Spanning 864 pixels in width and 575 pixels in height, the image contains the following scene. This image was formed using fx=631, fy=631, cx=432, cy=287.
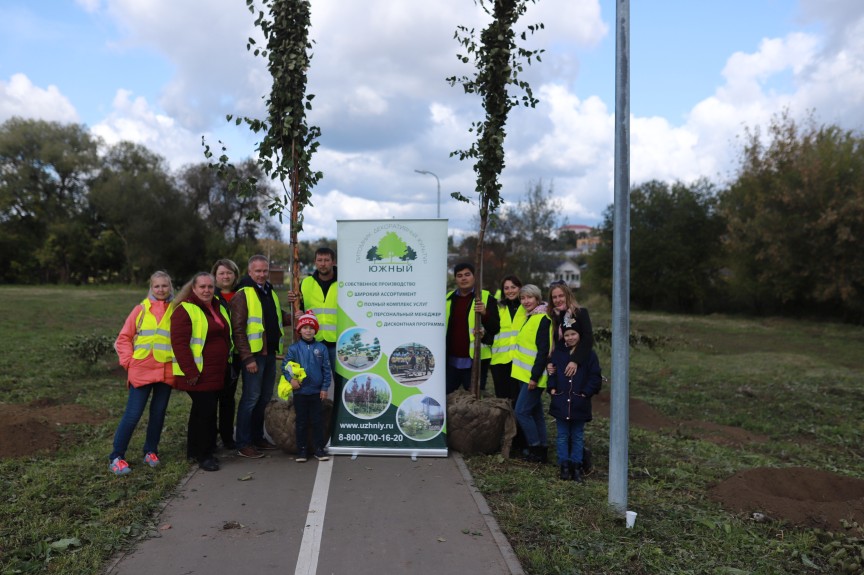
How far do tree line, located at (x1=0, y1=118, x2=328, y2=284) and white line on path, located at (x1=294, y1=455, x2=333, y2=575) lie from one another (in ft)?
166

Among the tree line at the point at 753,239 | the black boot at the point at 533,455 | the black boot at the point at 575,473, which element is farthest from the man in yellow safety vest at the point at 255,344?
the tree line at the point at 753,239

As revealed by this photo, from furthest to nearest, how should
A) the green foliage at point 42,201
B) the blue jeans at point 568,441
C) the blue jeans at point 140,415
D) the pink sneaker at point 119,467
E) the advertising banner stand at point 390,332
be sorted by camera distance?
the green foliage at point 42,201 < the advertising banner stand at point 390,332 < the blue jeans at point 568,441 < the blue jeans at point 140,415 < the pink sneaker at point 119,467

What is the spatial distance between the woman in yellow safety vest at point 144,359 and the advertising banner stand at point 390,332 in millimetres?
1774

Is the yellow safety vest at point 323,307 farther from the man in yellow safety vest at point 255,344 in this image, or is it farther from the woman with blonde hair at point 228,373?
the woman with blonde hair at point 228,373

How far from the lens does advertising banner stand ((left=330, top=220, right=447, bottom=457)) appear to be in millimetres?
6883

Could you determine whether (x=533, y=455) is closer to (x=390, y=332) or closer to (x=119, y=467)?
→ (x=390, y=332)

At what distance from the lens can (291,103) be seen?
23.8ft

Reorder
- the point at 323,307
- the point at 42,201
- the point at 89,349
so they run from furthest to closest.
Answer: the point at 42,201 < the point at 89,349 < the point at 323,307

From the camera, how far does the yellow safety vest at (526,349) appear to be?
22.1 feet

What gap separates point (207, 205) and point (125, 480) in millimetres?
57875

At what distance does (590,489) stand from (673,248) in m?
46.7

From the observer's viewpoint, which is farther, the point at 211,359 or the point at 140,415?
the point at 211,359

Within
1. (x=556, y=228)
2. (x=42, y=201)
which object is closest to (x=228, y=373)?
(x=556, y=228)

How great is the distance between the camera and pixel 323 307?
7094 mm
